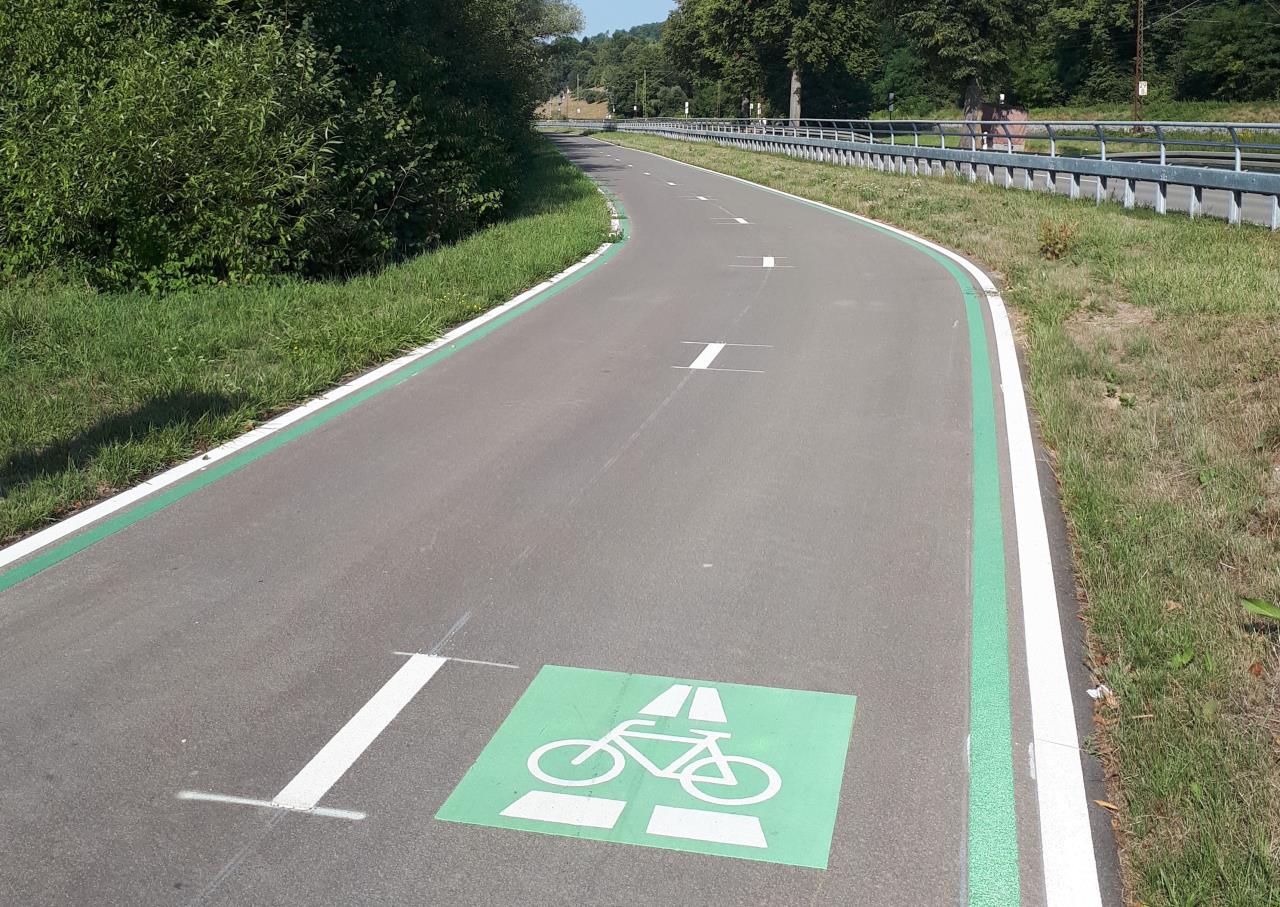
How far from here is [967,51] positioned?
213 feet

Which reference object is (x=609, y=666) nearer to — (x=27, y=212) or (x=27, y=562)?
(x=27, y=562)

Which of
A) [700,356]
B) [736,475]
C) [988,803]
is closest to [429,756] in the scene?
[988,803]

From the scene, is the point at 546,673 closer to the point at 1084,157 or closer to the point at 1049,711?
the point at 1049,711

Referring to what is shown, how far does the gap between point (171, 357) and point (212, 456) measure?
242 cm

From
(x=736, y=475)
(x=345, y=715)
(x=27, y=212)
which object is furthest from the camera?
(x=27, y=212)

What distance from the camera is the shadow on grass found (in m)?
7.85

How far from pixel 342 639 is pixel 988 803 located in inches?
106

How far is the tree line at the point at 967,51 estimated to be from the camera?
2621 inches

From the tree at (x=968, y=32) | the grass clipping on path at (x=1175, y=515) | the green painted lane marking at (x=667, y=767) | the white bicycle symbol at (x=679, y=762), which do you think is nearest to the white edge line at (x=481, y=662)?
the green painted lane marking at (x=667, y=767)

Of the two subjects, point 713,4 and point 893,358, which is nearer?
point 893,358

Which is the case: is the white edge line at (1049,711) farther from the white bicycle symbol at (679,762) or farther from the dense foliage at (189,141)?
the dense foliage at (189,141)

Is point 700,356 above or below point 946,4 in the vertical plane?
below

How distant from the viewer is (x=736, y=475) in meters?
8.00

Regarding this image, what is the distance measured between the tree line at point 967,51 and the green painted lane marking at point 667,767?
65.4 metres
